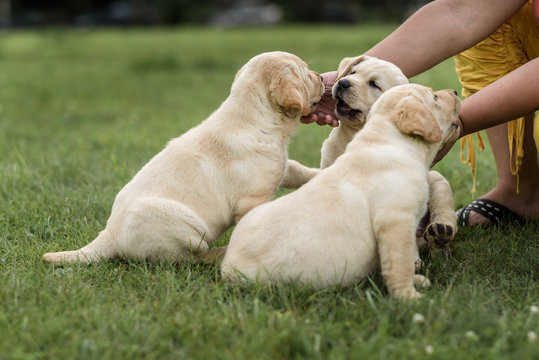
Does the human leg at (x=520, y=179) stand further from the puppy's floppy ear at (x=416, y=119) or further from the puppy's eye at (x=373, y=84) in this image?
the puppy's floppy ear at (x=416, y=119)

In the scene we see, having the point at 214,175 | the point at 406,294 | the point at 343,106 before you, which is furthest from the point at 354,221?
the point at 343,106

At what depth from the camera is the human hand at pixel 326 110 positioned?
3.60 metres

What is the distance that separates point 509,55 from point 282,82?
Answer: 167 cm

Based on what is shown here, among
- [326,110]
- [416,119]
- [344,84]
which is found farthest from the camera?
[326,110]

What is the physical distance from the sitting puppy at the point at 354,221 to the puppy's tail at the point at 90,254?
65 cm

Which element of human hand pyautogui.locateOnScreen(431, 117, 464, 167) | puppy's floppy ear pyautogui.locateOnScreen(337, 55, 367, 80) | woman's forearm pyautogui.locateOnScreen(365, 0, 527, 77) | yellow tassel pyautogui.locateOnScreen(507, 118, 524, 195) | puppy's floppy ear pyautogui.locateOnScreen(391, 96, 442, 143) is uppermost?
woman's forearm pyautogui.locateOnScreen(365, 0, 527, 77)

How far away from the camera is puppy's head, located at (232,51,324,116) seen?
3150 millimetres

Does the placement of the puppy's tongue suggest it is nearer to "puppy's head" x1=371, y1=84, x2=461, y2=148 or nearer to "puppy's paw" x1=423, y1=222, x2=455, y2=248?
"puppy's head" x1=371, y1=84, x2=461, y2=148

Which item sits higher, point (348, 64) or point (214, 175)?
A: point (348, 64)

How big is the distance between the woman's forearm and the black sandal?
0.96 m

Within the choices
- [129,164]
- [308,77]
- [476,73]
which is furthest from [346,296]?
[129,164]

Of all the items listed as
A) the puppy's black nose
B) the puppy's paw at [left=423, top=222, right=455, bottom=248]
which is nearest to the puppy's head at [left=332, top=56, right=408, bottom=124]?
the puppy's black nose

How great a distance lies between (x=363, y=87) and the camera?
3.40 meters

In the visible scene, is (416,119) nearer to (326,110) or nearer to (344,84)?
(344,84)
